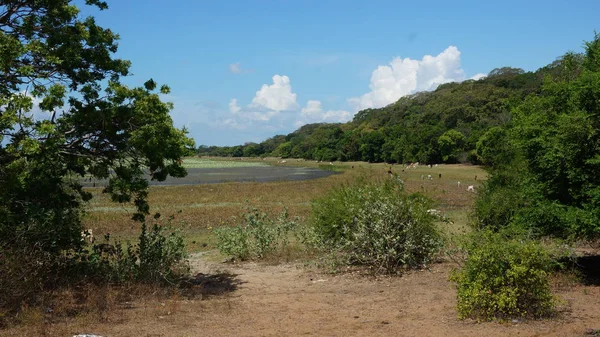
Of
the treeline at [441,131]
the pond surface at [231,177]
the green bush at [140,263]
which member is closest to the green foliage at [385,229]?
the green bush at [140,263]

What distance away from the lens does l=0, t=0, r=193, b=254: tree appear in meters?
9.45

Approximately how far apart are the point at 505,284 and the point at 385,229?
4719mm

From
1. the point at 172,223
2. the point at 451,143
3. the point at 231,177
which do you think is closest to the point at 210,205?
the point at 172,223

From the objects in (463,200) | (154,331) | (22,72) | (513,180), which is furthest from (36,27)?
(463,200)

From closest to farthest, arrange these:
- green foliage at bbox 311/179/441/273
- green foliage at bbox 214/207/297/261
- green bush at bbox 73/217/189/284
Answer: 1. green bush at bbox 73/217/189/284
2. green foliage at bbox 311/179/441/273
3. green foliage at bbox 214/207/297/261

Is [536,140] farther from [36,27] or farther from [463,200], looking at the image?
[463,200]

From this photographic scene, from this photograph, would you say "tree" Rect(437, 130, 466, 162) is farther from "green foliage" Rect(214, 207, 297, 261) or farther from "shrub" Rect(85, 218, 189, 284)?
"shrub" Rect(85, 218, 189, 284)

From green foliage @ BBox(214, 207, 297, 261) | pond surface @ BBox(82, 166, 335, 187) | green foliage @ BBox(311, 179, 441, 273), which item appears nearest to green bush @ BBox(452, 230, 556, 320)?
green foliage @ BBox(311, 179, 441, 273)

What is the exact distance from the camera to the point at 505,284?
7.76 meters

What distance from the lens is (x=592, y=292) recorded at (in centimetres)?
962

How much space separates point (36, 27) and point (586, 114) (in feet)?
36.1

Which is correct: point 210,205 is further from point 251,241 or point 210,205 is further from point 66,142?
point 66,142

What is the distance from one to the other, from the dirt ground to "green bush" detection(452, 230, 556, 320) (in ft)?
0.72

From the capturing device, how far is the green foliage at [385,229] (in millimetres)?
12344
